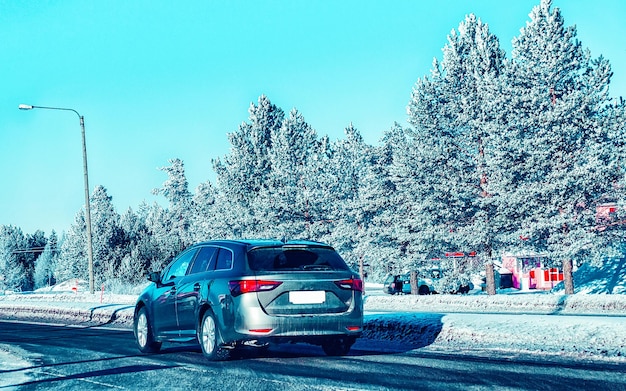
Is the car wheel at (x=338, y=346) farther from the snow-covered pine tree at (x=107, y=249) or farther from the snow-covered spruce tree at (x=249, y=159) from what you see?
the snow-covered pine tree at (x=107, y=249)

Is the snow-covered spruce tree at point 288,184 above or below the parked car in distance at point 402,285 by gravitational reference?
above

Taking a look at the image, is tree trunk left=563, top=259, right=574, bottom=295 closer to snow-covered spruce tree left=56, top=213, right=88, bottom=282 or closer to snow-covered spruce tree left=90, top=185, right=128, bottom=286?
snow-covered spruce tree left=90, top=185, right=128, bottom=286

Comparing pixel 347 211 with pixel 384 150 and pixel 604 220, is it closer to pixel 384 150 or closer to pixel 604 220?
pixel 384 150

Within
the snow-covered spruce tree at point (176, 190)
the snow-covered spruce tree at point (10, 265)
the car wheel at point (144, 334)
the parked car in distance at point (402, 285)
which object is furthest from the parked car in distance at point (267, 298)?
the snow-covered spruce tree at point (176, 190)

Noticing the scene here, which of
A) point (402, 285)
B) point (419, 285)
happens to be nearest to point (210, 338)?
point (402, 285)

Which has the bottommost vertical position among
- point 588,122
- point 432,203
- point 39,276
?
point 39,276

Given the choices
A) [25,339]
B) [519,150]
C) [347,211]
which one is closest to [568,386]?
[25,339]

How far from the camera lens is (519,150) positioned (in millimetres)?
32562

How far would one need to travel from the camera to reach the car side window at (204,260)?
10.7 m

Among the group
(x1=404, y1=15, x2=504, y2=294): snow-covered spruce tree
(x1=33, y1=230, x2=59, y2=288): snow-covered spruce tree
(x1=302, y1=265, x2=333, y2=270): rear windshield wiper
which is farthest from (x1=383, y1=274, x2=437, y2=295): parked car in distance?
(x1=33, y1=230, x2=59, y2=288): snow-covered spruce tree

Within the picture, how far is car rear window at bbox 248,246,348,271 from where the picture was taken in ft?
32.4

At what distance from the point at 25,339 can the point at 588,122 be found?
992 inches

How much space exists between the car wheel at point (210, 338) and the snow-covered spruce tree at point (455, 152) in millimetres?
24989

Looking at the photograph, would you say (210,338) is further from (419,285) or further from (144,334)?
(419,285)
